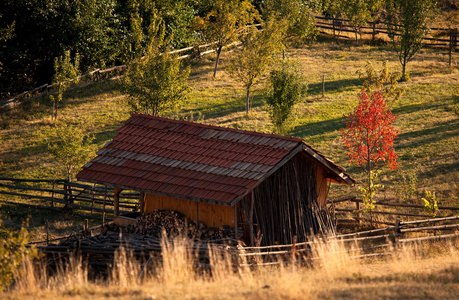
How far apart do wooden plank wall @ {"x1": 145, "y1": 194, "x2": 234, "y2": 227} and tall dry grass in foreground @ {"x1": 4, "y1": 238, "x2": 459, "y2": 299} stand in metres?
1.57

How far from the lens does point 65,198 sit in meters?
22.6

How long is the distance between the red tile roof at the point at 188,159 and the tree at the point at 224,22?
2358cm

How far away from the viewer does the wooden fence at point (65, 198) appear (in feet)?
72.1

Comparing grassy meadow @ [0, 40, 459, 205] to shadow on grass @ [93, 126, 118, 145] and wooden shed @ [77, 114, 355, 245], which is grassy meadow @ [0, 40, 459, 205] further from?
wooden shed @ [77, 114, 355, 245]

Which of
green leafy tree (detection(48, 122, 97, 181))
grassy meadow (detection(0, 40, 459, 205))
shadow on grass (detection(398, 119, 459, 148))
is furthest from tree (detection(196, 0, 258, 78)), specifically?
green leafy tree (detection(48, 122, 97, 181))

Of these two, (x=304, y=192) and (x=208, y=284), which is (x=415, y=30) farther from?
(x=208, y=284)

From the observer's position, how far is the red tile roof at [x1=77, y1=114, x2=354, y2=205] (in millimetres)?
14438

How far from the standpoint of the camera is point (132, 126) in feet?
56.7

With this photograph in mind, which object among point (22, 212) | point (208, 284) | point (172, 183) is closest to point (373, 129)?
point (172, 183)

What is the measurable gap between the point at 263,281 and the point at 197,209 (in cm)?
415

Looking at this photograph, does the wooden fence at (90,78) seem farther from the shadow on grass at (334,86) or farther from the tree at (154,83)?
the shadow on grass at (334,86)

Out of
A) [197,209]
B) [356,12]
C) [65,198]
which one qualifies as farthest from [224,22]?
[197,209]

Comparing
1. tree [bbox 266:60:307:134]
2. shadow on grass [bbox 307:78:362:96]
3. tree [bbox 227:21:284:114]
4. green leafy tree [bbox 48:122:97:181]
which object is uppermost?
tree [bbox 227:21:284:114]

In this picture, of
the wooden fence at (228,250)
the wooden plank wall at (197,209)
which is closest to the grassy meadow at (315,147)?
the wooden fence at (228,250)
